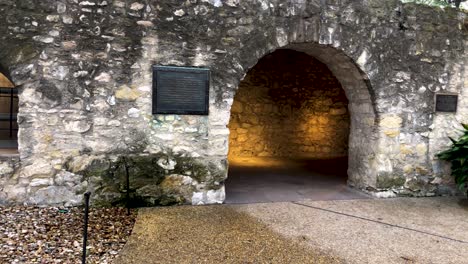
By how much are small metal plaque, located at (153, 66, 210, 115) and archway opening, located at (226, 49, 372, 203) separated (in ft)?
9.59

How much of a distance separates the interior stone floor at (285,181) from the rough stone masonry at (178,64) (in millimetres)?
542

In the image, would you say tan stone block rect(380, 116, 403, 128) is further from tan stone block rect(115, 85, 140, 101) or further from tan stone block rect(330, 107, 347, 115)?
tan stone block rect(330, 107, 347, 115)

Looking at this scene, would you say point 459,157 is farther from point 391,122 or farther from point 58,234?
point 58,234

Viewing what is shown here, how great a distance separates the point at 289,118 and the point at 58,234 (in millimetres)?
6069

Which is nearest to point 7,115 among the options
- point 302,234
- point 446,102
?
point 302,234

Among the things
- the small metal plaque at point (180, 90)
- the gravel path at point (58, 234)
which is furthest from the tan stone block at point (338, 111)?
the gravel path at point (58, 234)

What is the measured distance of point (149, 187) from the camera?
4.16 m

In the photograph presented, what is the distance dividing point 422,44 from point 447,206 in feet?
7.11

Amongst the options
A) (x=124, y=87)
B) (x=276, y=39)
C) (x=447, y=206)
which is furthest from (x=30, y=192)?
(x=447, y=206)

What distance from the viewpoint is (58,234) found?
3215 millimetres

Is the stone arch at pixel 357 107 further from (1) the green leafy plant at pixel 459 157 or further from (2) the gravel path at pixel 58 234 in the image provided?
(2) the gravel path at pixel 58 234

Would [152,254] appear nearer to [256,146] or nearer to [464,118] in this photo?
[464,118]

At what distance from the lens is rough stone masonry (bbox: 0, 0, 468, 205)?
3.83 meters

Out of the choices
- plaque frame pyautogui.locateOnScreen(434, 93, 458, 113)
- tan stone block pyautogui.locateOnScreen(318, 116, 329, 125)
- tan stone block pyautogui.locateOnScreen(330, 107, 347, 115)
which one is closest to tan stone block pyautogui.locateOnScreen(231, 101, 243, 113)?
tan stone block pyautogui.locateOnScreen(318, 116, 329, 125)
